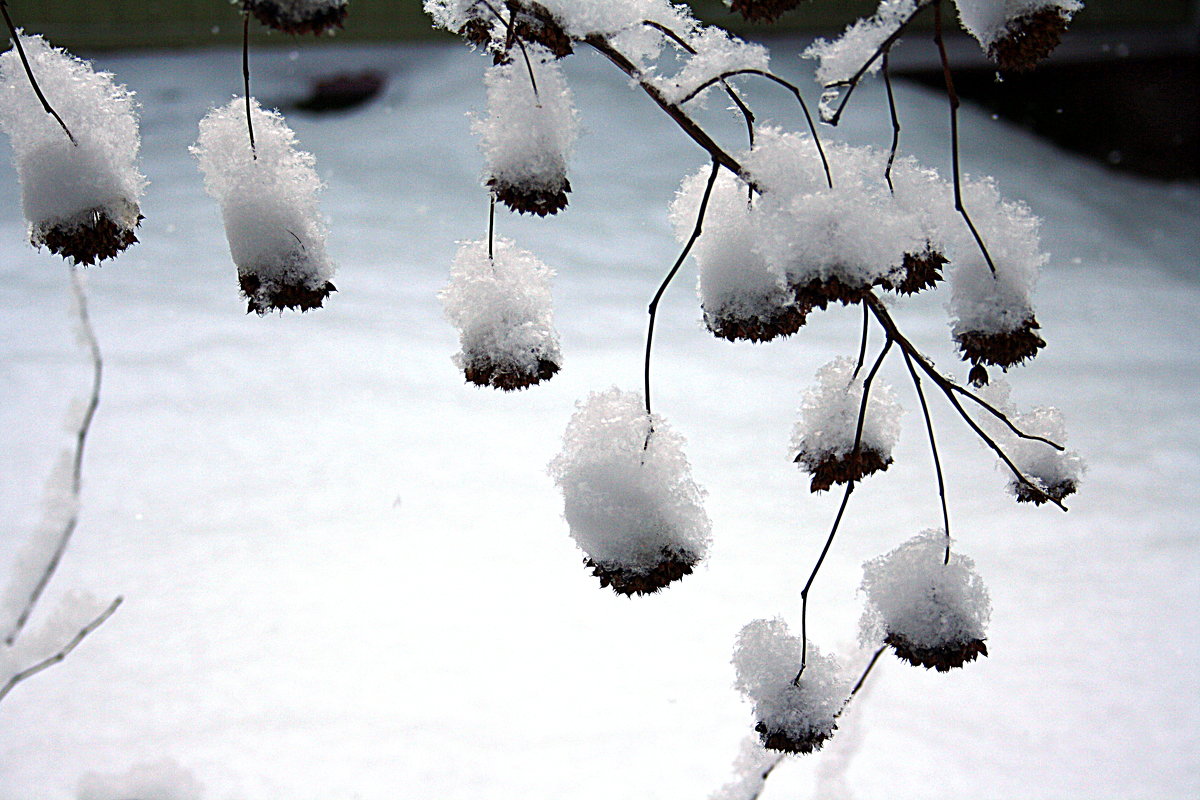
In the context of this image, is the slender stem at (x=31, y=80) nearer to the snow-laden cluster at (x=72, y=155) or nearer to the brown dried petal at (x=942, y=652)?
the snow-laden cluster at (x=72, y=155)

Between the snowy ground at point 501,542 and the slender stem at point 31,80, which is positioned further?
the snowy ground at point 501,542

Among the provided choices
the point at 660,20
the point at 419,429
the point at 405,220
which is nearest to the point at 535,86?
the point at 660,20

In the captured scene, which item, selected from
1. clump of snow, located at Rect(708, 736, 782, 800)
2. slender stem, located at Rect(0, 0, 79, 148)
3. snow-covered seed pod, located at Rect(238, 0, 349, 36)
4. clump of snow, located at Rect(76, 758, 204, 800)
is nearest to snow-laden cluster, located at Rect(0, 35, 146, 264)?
slender stem, located at Rect(0, 0, 79, 148)

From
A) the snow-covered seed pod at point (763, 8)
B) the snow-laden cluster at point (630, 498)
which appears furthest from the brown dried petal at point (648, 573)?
the snow-covered seed pod at point (763, 8)

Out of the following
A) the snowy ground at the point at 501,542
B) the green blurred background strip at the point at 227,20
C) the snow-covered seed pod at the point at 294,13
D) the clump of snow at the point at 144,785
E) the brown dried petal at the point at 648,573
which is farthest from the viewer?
the green blurred background strip at the point at 227,20

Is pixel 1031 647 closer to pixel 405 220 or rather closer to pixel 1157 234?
pixel 405 220

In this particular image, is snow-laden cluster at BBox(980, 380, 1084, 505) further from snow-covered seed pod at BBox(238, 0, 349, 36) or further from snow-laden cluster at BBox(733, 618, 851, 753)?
snow-covered seed pod at BBox(238, 0, 349, 36)

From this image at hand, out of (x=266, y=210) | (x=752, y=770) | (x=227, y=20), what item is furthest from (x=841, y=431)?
(x=227, y=20)
